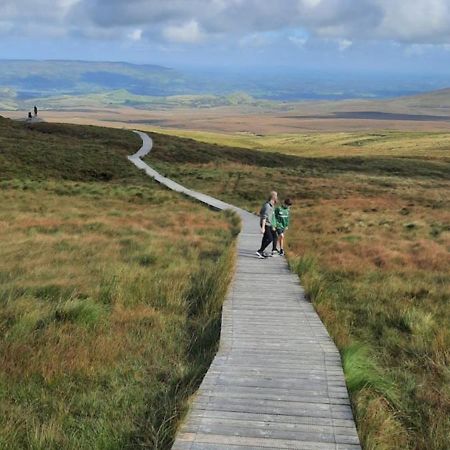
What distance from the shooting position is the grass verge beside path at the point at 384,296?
6868 mm

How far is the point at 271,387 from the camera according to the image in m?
7.01

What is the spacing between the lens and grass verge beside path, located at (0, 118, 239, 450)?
20.7 feet

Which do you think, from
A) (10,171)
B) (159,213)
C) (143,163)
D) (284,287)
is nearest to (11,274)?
(284,287)

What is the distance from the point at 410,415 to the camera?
22.9ft

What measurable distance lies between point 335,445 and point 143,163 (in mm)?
53164

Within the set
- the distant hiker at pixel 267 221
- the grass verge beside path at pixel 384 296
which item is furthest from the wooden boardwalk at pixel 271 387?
the distant hiker at pixel 267 221

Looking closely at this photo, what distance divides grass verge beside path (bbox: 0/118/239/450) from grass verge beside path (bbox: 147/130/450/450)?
2.27 meters

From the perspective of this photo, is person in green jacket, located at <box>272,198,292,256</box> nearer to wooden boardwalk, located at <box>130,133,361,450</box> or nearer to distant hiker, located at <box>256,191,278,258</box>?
distant hiker, located at <box>256,191,278,258</box>

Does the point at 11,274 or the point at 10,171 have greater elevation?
the point at 11,274

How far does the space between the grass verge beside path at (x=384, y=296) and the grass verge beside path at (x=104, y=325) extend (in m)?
2.27

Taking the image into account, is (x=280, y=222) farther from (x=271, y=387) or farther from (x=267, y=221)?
(x=271, y=387)

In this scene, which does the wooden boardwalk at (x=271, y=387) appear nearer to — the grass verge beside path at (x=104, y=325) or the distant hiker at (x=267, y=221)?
the grass verge beside path at (x=104, y=325)

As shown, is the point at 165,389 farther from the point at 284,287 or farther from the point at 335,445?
the point at 284,287

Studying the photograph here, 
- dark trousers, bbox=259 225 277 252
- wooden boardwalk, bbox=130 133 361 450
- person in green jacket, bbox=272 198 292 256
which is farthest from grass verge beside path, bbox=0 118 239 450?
person in green jacket, bbox=272 198 292 256
